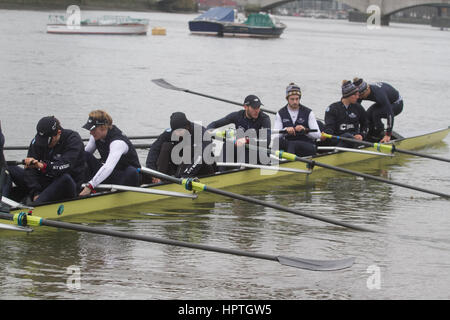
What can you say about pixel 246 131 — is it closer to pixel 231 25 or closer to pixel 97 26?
pixel 97 26

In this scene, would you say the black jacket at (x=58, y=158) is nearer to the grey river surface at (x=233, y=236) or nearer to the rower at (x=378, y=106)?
the grey river surface at (x=233, y=236)

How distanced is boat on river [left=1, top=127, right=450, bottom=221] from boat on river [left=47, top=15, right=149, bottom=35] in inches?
1609

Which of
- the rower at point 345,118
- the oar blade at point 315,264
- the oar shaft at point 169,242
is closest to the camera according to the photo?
the oar shaft at point 169,242

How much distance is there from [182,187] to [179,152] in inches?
21.3

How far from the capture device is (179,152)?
36.2 feet

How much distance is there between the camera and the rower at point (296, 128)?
42.6ft

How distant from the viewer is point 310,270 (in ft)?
26.7

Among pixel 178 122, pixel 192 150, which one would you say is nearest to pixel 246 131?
pixel 192 150

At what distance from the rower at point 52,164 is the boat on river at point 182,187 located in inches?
6.6

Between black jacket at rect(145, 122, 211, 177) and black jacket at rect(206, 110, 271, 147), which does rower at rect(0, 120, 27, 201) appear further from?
black jacket at rect(206, 110, 271, 147)

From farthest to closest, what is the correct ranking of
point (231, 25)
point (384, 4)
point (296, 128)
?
point (384, 4) → point (231, 25) → point (296, 128)

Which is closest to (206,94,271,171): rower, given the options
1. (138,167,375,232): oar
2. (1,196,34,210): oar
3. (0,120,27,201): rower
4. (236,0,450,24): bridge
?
(138,167,375,232): oar

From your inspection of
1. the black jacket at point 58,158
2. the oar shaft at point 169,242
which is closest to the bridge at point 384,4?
the black jacket at point 58,158

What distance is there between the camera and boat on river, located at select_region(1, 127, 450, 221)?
952 cm
